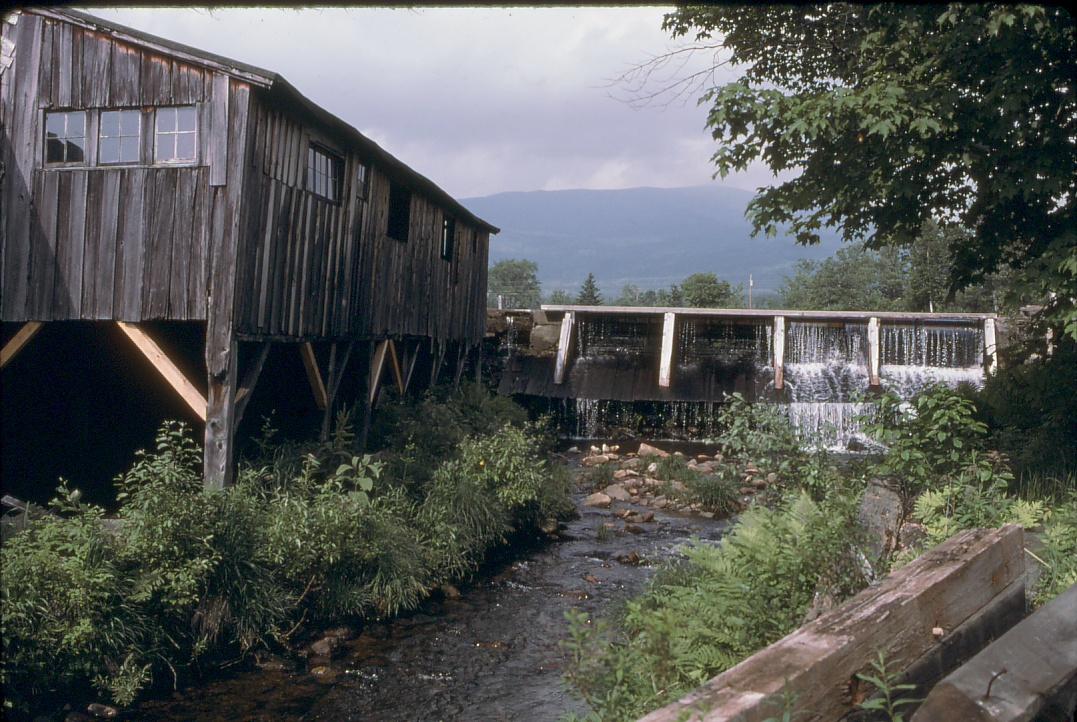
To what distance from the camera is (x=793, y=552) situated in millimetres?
4738

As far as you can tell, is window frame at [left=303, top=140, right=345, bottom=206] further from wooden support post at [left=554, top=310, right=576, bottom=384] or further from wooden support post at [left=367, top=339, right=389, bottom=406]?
wooden support post at [left=554, top=310, right=576, bottom=384]

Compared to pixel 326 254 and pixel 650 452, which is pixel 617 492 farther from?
pixel 326 254

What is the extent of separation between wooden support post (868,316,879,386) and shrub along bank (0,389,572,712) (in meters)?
12.8

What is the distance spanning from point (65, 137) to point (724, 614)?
29.7ft

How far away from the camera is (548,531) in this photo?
479 inches

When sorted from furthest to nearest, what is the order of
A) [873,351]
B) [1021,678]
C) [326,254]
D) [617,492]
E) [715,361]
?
[715,361], [873,351], [617,492], [326,254], [1021,678]

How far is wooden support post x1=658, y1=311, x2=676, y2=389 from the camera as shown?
2134 cm

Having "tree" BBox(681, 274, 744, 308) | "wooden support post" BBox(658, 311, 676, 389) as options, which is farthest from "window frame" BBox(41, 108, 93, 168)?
"tree" BBox(681, 274, 744, 308)

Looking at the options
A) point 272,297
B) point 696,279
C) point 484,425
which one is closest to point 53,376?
point 272,297

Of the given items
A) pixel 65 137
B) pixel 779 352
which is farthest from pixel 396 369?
pixel 779 352

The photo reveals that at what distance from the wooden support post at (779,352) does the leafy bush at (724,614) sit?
15780mm

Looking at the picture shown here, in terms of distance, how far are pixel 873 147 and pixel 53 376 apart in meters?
11.2

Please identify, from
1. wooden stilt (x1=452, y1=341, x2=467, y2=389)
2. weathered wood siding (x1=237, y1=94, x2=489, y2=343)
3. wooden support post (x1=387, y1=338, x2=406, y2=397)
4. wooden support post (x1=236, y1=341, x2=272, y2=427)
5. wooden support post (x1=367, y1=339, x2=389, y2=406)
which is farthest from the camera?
wooden stilt (x1=452, y1=341, x2=467, y2=389)

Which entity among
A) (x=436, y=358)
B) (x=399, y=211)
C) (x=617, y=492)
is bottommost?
(x=617, y=492)
